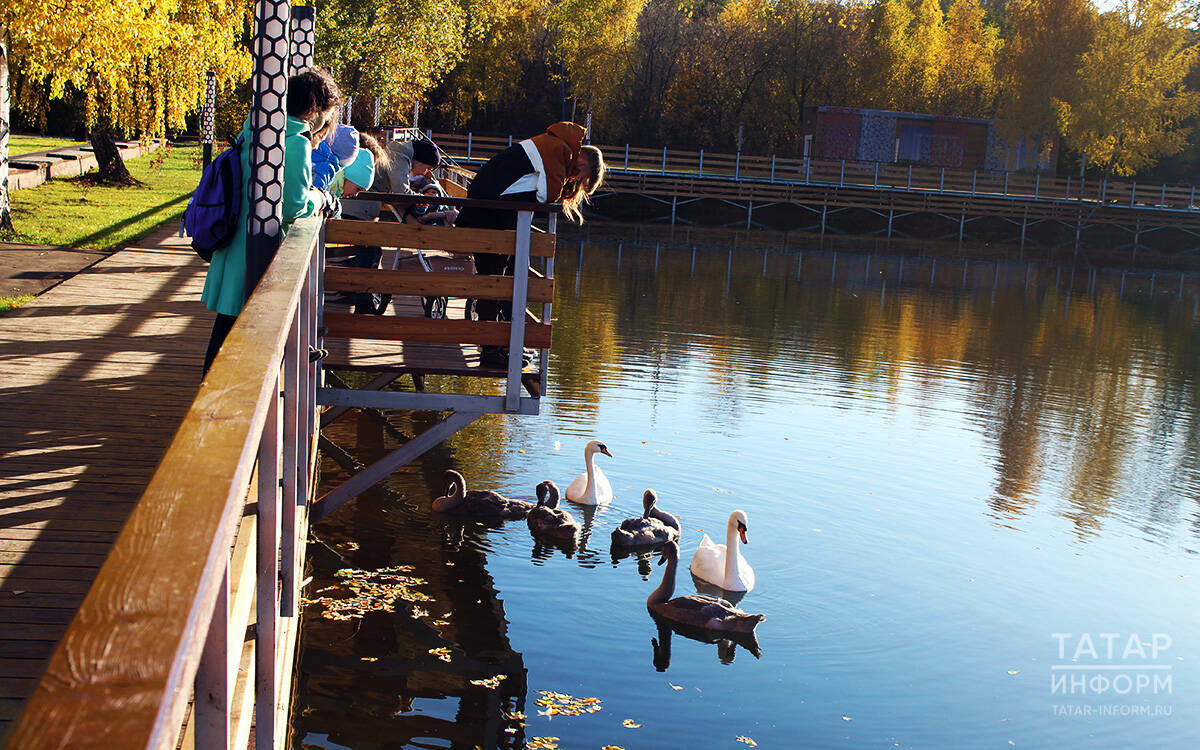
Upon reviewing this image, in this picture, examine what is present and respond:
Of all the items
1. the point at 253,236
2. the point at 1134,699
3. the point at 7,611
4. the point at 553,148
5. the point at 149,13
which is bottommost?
the point at 1134,699

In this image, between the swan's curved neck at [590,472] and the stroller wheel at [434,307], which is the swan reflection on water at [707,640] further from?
the stroller wheel at [434,307]

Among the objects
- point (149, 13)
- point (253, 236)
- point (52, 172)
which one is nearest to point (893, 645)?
point (253, 236)

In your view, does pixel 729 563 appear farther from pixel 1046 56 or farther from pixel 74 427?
pixel 1046 56

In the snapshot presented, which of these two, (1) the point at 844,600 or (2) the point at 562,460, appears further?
(2) the point at 562,460

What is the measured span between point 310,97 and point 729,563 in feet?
13.4

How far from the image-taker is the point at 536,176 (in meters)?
7.60

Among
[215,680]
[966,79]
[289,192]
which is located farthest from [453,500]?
Result: [966,79]

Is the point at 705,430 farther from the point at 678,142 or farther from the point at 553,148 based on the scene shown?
the point at 678,142

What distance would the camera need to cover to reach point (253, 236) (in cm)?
534

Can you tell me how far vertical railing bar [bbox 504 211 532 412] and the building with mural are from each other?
171 ft

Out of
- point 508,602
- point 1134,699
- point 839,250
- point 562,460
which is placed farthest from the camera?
point 839,250

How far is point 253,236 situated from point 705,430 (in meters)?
7.44

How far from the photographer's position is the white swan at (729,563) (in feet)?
26.2

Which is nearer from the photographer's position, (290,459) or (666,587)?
(290,459)
